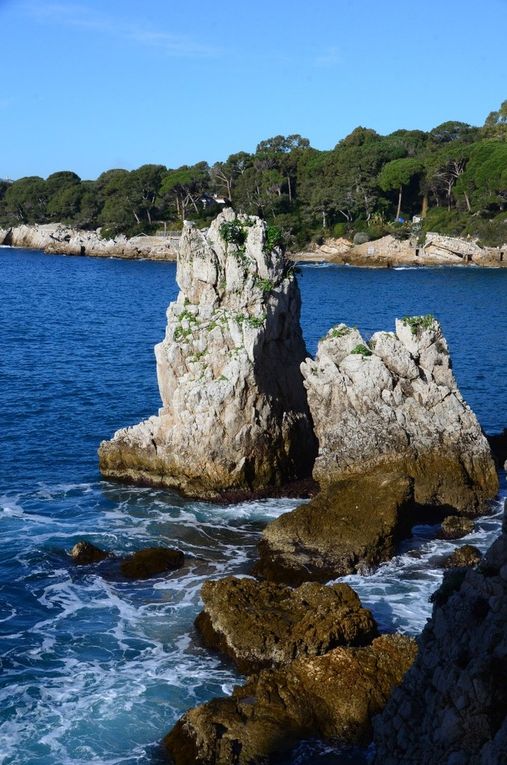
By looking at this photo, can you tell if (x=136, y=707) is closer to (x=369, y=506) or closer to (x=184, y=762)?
(x=184, y=762)

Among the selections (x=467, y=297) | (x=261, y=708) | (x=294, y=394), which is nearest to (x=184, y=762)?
(x=261, y=708)

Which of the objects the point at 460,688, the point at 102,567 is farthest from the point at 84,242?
the point at 460,688

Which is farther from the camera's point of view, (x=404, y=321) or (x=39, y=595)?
(x=404, y=321)

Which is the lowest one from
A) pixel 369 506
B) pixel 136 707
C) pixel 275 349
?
pixel 136 707

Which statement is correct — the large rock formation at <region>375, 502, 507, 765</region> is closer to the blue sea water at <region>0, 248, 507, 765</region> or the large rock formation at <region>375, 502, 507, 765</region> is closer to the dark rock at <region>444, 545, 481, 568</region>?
the blue sea water at <region>0, 248, 507, 765</region>

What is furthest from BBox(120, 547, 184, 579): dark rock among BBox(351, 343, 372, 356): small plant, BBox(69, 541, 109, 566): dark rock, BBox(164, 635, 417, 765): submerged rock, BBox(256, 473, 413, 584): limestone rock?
BBox(351, 343, 372, 356): small plant

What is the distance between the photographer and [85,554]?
24188 millimetres

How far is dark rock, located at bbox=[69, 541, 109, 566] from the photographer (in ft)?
79.1

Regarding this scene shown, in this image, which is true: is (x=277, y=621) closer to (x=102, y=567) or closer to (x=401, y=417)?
(x=102, y=567)

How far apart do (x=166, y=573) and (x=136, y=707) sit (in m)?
6.07

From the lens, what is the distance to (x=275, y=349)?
3159 cm

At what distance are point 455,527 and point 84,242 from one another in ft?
388

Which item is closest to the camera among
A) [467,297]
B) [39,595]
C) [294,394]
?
[39,595]

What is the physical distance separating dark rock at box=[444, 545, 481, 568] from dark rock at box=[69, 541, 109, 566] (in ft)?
Result: 28.5
